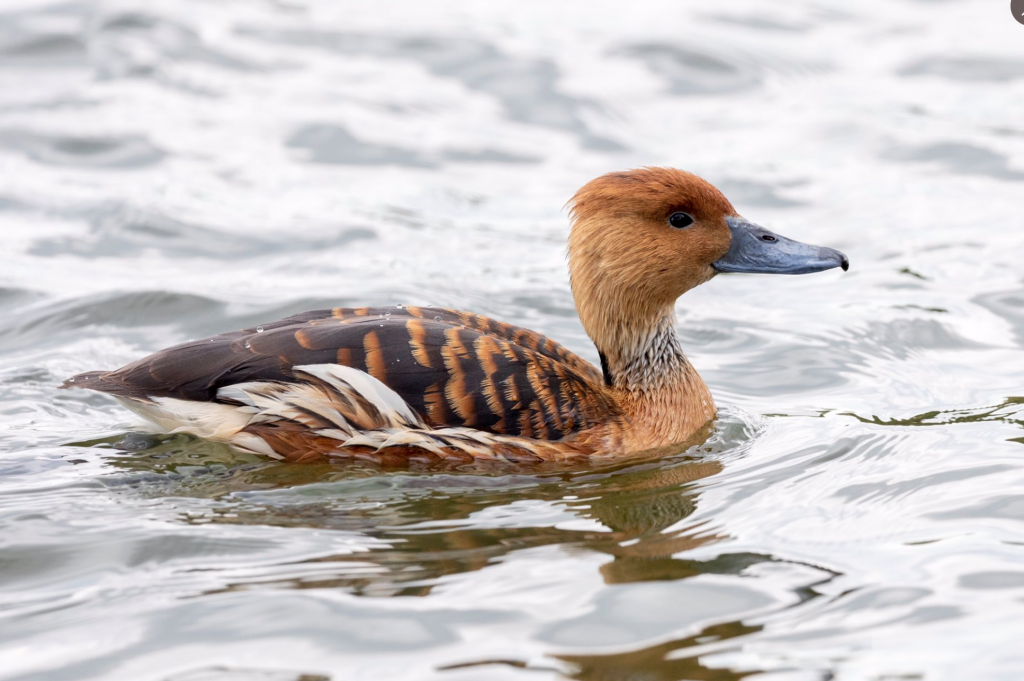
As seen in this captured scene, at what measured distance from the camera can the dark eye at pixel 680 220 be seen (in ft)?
26.0

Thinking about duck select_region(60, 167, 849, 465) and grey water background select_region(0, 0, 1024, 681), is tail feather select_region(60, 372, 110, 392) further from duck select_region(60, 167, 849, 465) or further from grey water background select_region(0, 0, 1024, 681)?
grey water background select_region(0, 0, 1024, 681)

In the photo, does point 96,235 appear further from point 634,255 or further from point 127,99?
point 634,255

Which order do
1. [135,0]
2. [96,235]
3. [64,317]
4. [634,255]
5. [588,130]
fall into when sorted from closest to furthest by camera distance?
[634,255] < [64,317] < [96,235] < [588,130] < [135,0]

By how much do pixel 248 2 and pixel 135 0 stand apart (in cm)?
160

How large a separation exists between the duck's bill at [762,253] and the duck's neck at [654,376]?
1.86ft

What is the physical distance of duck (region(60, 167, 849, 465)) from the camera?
726cm

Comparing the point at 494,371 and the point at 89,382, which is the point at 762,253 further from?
the point at 89,382

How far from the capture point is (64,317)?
10.6 meters

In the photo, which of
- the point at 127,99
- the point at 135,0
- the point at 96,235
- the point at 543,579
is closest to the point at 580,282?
the point at 543,579

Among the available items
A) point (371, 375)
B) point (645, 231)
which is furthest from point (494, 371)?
point (645, 231)

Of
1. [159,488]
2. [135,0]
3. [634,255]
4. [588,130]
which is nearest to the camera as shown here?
[159,488]

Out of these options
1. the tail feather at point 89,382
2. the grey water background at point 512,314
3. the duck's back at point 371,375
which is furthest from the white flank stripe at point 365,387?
the tail feather at point 89,382

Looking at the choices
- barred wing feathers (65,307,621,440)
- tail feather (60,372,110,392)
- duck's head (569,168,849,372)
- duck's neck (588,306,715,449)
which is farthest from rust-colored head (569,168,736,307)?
tail feather (60,372,110,392)

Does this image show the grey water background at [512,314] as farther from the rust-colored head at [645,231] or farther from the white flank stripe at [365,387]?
the rust-colored head at [645,231]
